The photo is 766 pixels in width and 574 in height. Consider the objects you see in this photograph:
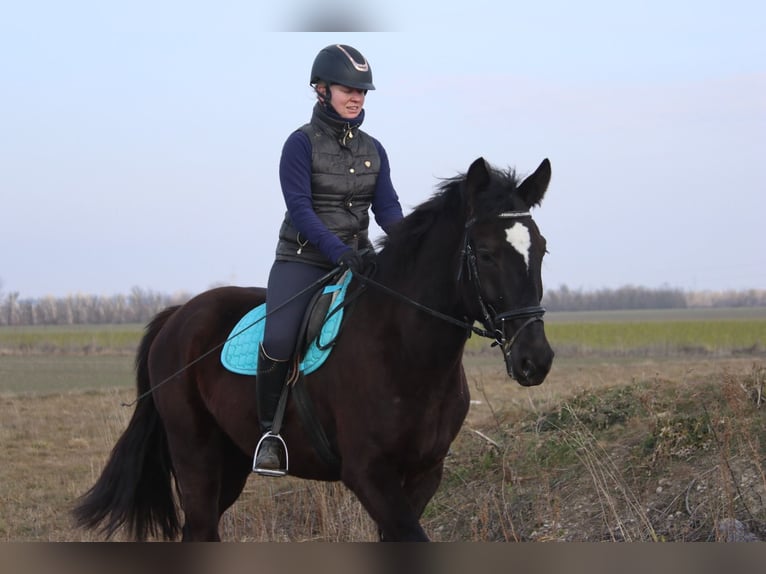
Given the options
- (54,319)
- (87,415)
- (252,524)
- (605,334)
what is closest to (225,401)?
(252,524)

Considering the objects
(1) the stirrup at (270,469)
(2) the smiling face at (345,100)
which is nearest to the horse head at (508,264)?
(2) the smiling face at (345,100)

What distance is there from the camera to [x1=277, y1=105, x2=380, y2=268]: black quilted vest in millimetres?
5773

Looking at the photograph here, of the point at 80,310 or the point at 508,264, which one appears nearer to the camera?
the point at 508,264

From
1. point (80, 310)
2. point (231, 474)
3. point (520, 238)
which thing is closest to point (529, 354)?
point (520, 238)

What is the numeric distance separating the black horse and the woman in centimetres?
20

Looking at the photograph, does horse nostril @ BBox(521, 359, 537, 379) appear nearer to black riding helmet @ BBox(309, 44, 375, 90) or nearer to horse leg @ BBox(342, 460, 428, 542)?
horse leg @ BBox(342, 460, 428, 542)

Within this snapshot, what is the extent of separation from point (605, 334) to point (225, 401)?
58.5m

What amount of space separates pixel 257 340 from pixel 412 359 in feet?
4.35

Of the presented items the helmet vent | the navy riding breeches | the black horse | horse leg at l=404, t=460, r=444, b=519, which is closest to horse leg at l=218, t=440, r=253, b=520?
the black horse

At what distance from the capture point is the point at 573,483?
879 centimetres

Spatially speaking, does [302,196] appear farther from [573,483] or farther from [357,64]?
[573,483]

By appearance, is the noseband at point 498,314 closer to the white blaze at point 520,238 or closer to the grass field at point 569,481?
the white blaze at point 520,238

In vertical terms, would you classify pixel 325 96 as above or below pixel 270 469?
above

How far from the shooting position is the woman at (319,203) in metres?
5.60
